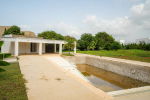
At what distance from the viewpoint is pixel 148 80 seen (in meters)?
11.7

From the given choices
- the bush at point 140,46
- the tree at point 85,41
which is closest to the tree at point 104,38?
the tree at point 85,41

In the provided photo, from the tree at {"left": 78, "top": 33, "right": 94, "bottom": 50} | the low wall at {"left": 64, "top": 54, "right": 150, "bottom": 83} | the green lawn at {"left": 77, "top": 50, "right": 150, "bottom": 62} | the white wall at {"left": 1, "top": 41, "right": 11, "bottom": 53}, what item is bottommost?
the low wall at {"left": 64, "top": 54, "right": 150, "bottom": 83}

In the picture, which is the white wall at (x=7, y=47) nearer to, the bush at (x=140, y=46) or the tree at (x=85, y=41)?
the tree at (x=85, y=41)

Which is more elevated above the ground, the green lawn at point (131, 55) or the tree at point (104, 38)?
the tree at point (104, 38)

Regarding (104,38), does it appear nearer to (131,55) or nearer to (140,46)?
(140,46)

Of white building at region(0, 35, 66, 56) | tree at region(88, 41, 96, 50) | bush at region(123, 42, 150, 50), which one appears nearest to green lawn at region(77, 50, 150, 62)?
tree at region(88, 41, 96, 50)

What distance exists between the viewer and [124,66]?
1476 cm

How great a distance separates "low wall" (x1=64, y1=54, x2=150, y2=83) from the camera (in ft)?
40.4

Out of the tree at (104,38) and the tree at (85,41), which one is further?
the tree at (104,38)

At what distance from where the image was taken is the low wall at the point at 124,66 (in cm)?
1232

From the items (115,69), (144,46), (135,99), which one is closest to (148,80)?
(115,69)

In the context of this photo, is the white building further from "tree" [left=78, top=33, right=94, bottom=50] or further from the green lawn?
"tree" [left=78, top=33, right=94, bottom=50]

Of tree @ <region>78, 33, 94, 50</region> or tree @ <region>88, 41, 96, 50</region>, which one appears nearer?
tree @ <region>88, 41, 96, 50</region>

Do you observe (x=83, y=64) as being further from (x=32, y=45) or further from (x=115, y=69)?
(x=32, y=45)
